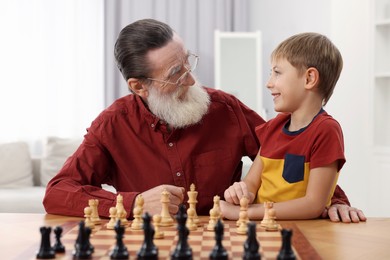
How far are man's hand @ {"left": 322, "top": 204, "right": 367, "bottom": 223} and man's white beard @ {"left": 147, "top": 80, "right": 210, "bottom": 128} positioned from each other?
711mm

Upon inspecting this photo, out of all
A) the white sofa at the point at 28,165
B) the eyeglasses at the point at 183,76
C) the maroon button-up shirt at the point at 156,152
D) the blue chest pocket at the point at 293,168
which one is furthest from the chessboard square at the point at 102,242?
the white sofa at the point at 28,165

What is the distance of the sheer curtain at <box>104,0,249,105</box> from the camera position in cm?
738

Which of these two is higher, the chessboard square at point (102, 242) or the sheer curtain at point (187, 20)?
the sheer curtain at point (187, 20)

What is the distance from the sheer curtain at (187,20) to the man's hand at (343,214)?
5.37 m

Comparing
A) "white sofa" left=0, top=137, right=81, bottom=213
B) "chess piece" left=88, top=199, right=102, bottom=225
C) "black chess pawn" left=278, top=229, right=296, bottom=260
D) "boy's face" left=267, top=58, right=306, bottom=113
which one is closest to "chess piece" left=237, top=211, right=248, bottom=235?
"black chess pawn" left=278, top=229, right=296, bottom=260

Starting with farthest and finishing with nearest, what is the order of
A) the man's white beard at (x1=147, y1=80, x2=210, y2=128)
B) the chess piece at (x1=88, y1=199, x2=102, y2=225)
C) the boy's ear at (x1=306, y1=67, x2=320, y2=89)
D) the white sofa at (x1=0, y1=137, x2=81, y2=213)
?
the white sofa at (x1=0, y1=137, x2=81, y2=213) → the man's white beard at (x1=147, y1=80, x2=210, y2=128) → the boy's ear at (x1=306, y1=67, x2=320, y2=89) → the chess piece at (x1=88, y1=199, x2=102, y2=225)

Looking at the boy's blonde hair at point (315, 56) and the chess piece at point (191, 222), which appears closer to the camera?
the chess piece at point (191, 222)

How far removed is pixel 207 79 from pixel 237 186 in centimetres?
550

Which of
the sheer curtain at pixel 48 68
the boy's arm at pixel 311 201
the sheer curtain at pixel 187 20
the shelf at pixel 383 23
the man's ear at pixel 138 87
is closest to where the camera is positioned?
the boy's arm at pixel 311 201

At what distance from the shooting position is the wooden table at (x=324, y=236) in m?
1.70

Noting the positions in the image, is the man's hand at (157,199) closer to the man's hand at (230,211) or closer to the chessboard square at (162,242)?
the man's hand at (230,211)

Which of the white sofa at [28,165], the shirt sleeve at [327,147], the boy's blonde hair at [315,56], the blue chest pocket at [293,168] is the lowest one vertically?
the white sofa at [28,165]

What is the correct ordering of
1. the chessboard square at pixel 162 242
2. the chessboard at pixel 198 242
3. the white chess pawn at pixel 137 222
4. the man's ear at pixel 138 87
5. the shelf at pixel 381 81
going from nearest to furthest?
the chessboard at pixel 198 242 < the chessboard square at pixel 162 242 < the white chess pawn at pixel 137 222 < the man's ear at pixel 138 87 < the shelf at pixel 381 81

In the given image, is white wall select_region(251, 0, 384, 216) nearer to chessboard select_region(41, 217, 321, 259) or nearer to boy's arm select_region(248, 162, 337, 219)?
boy's arm select_region(248, 162, 337, 219)
